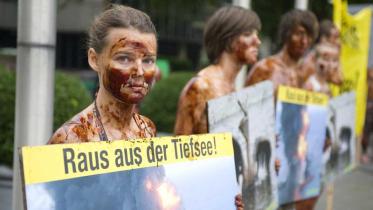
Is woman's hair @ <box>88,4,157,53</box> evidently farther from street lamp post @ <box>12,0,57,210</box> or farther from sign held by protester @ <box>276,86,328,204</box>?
sign held by protester @ <box>276,86,328,204</box>

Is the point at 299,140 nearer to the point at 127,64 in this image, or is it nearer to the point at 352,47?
the point at 127,64

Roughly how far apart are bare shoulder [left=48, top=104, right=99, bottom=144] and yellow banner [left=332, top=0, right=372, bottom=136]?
4.23 metres

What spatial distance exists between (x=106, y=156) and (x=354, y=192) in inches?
277

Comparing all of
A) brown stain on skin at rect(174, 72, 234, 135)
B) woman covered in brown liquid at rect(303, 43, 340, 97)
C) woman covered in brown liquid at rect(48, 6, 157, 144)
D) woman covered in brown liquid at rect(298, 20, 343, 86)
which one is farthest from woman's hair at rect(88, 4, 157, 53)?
woman covered in brown liquid at rect(303, 43, 340, 97)

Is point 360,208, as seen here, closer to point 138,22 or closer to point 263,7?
point 138,22

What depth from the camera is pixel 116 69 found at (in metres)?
2.45

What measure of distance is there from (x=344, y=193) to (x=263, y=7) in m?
8.44

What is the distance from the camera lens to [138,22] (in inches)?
98.1

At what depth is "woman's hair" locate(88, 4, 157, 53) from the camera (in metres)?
2.46

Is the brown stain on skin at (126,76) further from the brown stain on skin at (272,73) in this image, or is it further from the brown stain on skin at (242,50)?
the brown stain on skin at (272,73)

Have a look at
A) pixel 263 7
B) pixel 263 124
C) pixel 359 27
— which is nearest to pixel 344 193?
pixel 359 27

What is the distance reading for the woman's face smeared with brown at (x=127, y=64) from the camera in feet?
8.06

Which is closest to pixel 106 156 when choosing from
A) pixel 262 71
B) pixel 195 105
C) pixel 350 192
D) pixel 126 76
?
pixel 126 76

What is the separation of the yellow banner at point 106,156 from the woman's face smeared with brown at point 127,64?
210 mm
